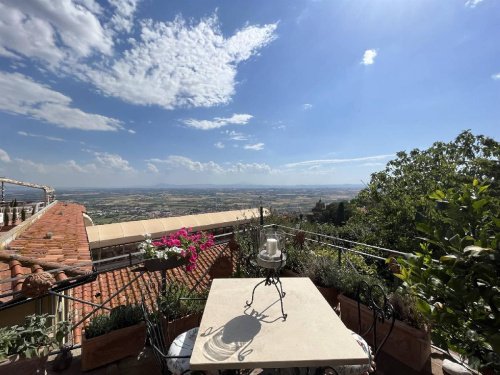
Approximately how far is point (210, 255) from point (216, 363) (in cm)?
644

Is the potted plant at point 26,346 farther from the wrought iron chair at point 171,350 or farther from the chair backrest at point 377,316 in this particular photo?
the chair backrest at point 377,316

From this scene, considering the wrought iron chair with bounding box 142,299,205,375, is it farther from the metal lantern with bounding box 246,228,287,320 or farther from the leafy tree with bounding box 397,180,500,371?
the leafy tree with bounding box 397,180,500,371

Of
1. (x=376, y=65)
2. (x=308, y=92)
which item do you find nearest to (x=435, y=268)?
(x=376, y=65)

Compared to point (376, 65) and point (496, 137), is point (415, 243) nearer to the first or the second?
point (376, 65)

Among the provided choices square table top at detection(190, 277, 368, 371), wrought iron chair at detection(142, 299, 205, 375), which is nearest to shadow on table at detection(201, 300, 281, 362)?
square table top at detection(190, 277, 368, 371)

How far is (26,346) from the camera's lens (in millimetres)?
1978

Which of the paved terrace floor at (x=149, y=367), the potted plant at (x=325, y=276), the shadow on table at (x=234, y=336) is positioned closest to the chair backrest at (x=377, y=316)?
the paved terrace floor at (x=149, y=367)

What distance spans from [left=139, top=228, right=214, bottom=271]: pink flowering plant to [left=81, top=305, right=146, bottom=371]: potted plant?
1.95 ft

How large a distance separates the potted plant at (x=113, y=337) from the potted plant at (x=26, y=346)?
0.25 m

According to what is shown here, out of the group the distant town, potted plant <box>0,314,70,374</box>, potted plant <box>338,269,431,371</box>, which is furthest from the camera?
the distant town

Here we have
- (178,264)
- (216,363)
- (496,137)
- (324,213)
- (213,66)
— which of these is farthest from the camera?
(324,213)

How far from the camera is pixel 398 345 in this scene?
2.32 metres

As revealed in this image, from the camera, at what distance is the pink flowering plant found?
2.68m

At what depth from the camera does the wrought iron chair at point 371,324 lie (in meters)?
1.71
